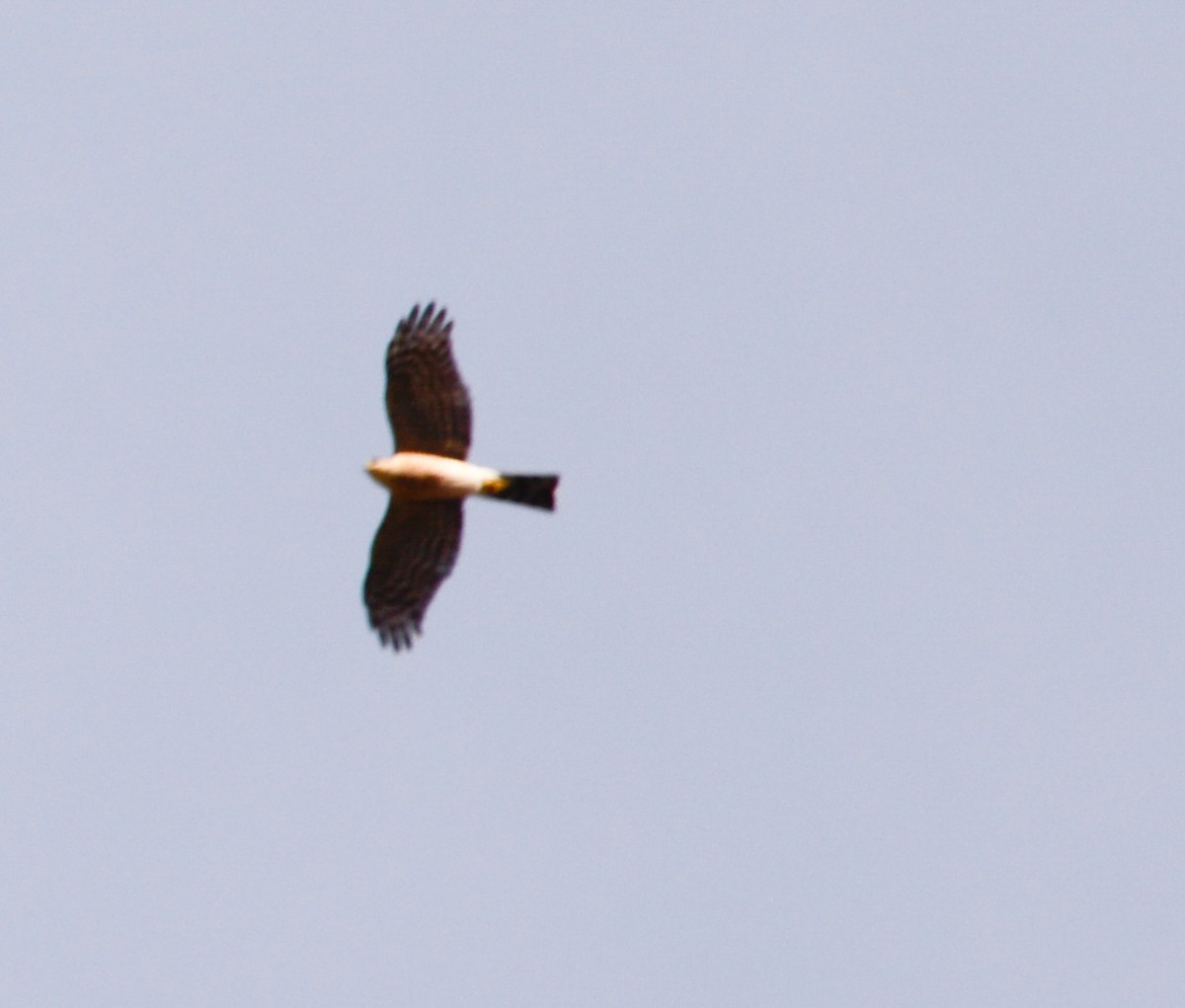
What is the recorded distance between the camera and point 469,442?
23828mm

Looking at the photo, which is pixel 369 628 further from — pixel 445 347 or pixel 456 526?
pixel 445 347

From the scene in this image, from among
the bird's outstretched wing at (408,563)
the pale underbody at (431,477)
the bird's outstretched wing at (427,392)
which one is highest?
the bird's outstretched wing at (427,392)

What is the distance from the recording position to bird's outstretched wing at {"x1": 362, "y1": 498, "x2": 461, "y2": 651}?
24.1m

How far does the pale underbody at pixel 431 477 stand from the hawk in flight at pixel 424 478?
0.04 ft

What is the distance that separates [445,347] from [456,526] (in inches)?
80.0

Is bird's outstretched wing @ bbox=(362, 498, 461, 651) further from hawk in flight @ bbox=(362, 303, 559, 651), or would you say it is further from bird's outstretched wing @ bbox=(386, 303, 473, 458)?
bird's outstretched wing @ bbox=(386, 303, 473, 458)

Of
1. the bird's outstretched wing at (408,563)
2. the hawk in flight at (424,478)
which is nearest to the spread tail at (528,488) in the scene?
the hawk in flight at (424,478)

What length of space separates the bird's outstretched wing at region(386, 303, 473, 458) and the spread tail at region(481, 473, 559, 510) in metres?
0.50

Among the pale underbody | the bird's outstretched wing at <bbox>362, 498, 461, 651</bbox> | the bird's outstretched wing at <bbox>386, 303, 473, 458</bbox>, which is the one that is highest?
the bird's outstretched wing at <bbox>386, 303, 473, 458</bbox>

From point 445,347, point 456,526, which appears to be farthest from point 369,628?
point 445,347

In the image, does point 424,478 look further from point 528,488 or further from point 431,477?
point 528,488

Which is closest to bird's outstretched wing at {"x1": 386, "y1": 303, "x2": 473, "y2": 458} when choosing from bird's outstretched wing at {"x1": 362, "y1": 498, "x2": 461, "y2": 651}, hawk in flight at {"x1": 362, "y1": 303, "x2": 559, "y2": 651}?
hawk in flight at {"x1": 362, "y1": 303, "x2": 559, "y2": 651}

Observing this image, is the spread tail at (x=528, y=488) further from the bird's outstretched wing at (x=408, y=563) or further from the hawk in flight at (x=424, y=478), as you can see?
the bird's outstretched wing at (x=408, y=563)

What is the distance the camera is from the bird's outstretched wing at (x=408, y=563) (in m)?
24.1
